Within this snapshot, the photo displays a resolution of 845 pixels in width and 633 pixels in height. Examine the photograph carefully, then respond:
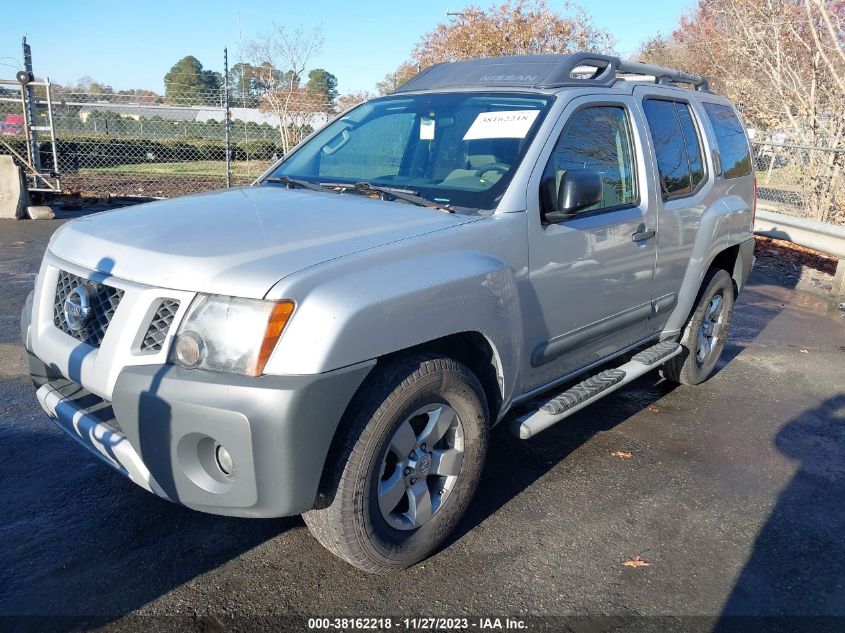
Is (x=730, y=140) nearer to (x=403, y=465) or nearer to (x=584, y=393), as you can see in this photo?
(x=584, y=393)

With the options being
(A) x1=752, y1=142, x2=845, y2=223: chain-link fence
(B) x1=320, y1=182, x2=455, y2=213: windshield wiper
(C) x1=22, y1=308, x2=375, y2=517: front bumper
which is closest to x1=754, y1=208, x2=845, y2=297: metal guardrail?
(A) x1=752, y1=142, x2=845, y2=223: chain-link fence

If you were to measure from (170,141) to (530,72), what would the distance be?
59.9ft

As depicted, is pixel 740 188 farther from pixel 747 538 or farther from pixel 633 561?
pixel 633 561

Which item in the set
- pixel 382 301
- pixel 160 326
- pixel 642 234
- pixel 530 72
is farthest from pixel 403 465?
pixel 530 72

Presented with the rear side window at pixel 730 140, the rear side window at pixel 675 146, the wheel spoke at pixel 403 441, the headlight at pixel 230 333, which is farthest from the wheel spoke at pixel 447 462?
the rear side window at pixel 730 140

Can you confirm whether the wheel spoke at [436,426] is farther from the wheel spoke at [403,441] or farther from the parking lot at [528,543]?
the parking lot at [528,543]

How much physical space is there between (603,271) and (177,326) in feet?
7.40

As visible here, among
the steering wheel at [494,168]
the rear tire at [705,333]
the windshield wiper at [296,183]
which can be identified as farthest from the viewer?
the rear tire at [705,333]

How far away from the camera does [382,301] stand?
254 cm

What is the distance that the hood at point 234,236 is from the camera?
2.49 meters

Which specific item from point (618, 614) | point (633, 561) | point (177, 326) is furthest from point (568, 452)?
point (177, 326)

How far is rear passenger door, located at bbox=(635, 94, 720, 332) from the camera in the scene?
4352 millimetres

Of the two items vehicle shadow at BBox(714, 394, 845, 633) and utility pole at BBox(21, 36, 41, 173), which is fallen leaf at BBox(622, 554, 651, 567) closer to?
vehicle shadow at BBox(714, 394, 845, 633)

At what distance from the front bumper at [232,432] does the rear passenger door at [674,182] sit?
259cm
